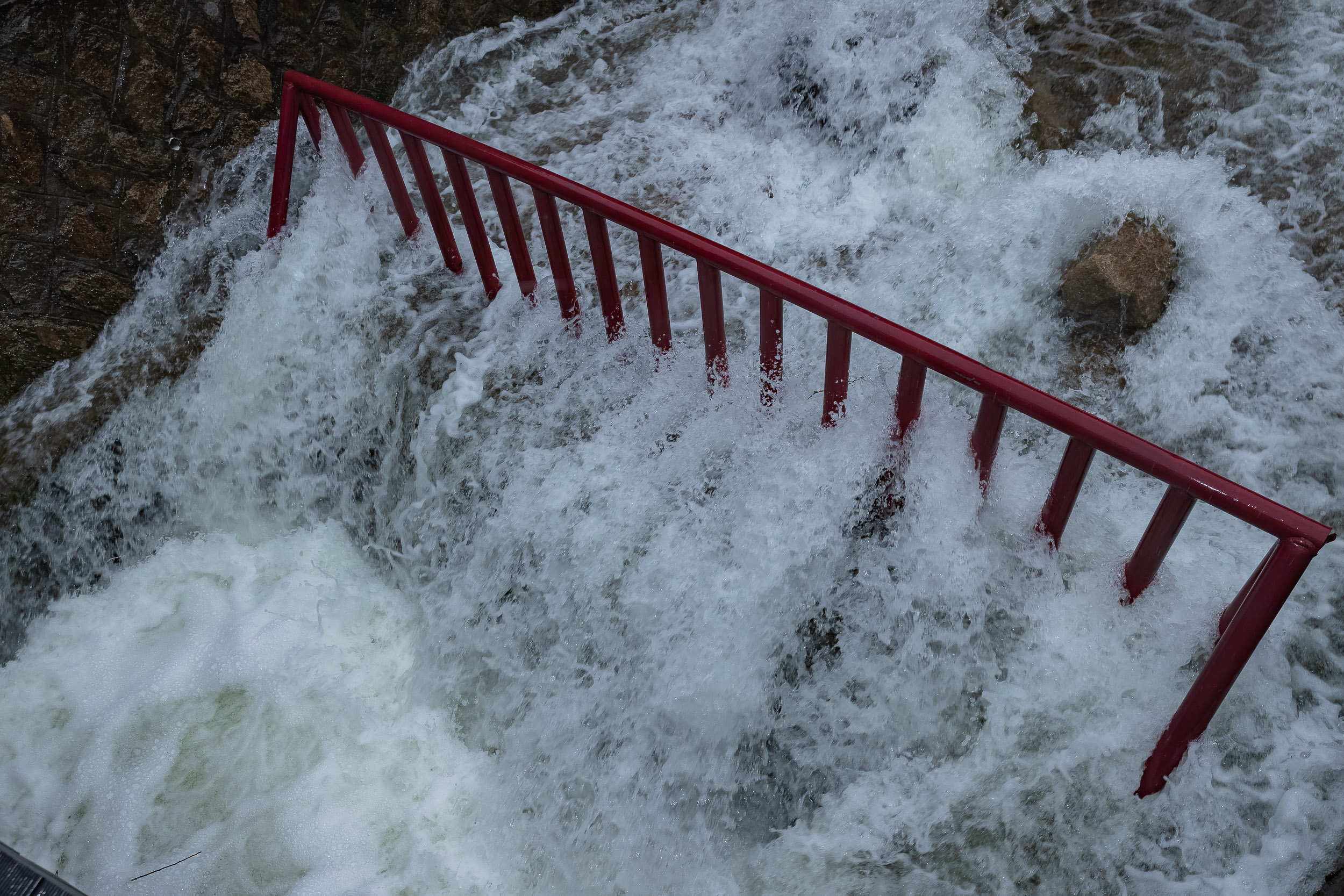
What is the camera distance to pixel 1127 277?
2.65 metres

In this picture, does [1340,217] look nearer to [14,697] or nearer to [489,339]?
[489,339]

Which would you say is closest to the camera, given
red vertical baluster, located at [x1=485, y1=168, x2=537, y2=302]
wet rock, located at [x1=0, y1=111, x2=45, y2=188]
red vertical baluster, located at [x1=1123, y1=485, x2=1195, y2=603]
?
red vertical baluster, located at [x1=1123, y1=485, x2=1195, y2=603]

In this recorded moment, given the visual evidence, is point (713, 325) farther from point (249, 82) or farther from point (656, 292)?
point (249, 82)

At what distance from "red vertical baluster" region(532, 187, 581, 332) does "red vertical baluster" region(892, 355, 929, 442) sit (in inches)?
43.9

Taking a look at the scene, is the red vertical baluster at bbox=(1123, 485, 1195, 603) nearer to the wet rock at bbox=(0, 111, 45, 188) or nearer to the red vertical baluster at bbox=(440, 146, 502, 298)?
the red vertical baluster at bbox=(440, 146, 502, 298)

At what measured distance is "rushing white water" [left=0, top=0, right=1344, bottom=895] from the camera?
209cm

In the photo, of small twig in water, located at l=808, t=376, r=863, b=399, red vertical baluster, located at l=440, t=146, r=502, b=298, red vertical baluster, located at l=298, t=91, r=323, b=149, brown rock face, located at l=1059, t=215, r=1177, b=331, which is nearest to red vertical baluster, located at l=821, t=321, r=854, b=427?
small twig in water, located at l=808, t=376, r=863, b=399

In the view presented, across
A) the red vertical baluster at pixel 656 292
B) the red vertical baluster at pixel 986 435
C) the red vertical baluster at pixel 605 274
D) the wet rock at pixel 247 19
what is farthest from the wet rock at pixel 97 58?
the red vertical baluster at pixel 986 435

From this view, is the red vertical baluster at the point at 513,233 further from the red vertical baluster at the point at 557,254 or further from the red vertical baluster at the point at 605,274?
the red vertical baluster at the point at 605,274

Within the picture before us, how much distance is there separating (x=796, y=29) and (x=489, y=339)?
2055 millimetres

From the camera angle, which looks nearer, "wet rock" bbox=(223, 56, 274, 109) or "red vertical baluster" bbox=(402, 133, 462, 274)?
"red vertical baluster" bbox=(402, 133, 462, 274)

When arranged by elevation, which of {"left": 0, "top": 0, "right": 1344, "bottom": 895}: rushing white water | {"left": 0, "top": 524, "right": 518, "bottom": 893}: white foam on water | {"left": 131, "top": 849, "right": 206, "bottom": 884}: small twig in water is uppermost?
{"left": 0, "top": 0, "right": 1344, "bottom": 895}: rushing white water

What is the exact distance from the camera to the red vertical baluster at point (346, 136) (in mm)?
2756

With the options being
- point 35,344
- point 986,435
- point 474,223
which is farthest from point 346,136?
point 986,435
